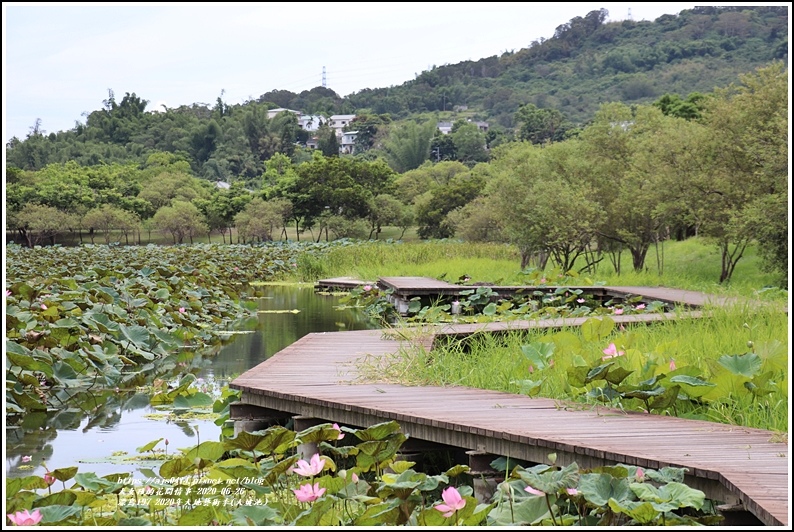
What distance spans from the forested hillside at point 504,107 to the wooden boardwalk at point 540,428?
5037 centimetres

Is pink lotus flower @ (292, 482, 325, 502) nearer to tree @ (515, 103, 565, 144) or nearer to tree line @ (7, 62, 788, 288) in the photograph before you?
tree line @ (7, 62, 788, 288)

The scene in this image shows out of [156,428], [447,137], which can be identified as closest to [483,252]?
[156,428]

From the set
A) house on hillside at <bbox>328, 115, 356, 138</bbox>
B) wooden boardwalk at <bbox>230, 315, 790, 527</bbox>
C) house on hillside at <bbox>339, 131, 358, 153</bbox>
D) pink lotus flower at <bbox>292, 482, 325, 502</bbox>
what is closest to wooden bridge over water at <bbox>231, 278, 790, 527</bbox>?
wooden boardwalk at <bbox>230, 315, 790, 527</bbox>

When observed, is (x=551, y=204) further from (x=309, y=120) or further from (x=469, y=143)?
(x=309, y=120)

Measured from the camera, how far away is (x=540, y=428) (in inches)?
148

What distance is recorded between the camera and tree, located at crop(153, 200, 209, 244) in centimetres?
4050

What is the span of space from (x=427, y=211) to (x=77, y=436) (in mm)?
33127

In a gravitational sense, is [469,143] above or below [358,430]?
above

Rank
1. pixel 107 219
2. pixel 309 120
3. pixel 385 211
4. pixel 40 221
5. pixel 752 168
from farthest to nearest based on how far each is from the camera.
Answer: pixel 309 120 → pixel 385 211 → pixel 107 219 → pixel 40 221 → pixel 752 168

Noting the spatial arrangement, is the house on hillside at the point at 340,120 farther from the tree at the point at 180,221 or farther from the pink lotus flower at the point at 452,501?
the pink lotus flower at the point at 452,501

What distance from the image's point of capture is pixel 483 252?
20062 millimetres

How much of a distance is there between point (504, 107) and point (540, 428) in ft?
254

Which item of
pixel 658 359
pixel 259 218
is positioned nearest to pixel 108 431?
pixel 658 359

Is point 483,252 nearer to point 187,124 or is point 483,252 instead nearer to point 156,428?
point 156,428
